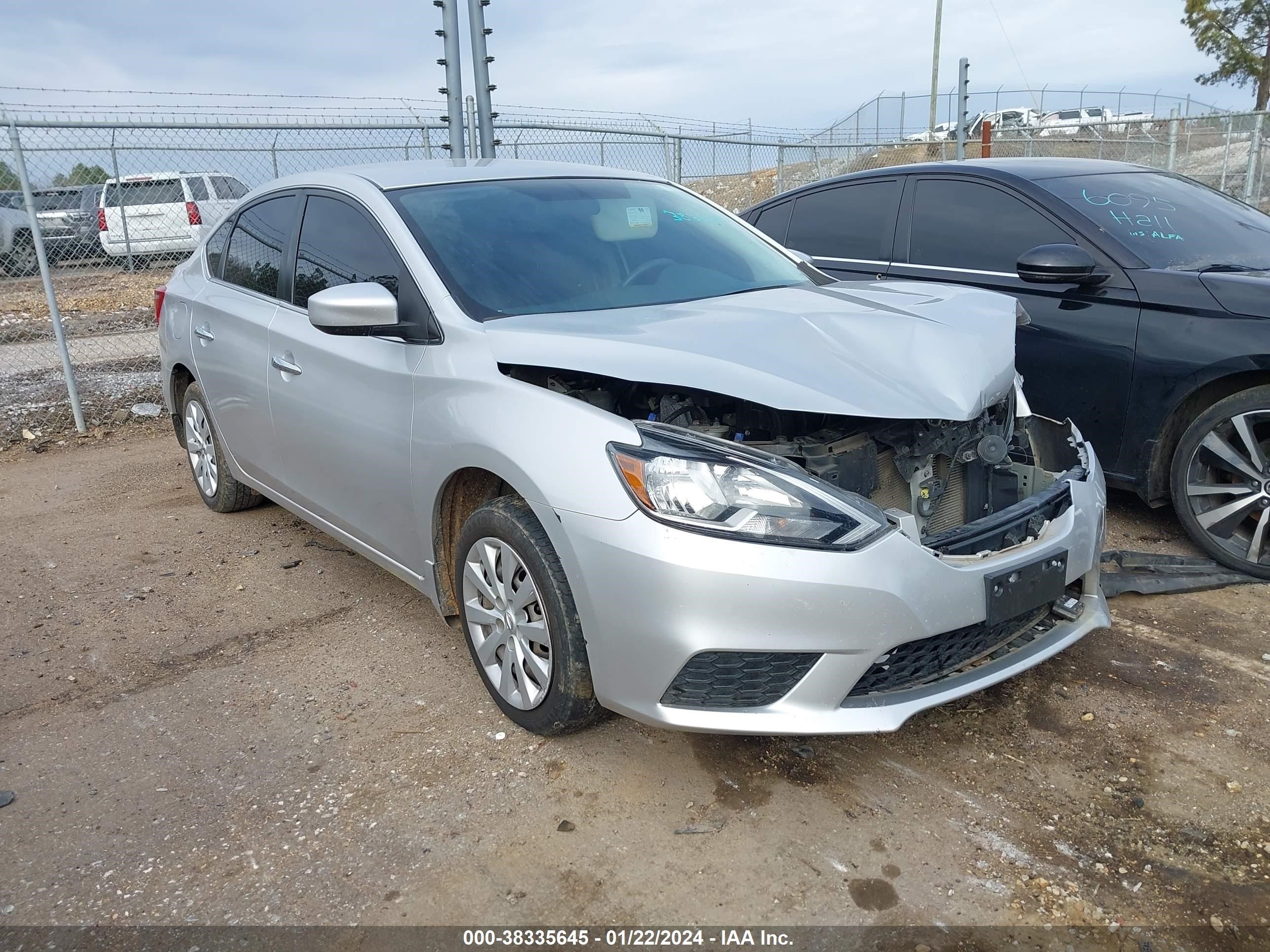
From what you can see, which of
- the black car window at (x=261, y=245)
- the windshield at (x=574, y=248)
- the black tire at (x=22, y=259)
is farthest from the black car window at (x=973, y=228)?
the black tire at (x=22, y=259)

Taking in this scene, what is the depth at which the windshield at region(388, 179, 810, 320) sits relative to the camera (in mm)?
3119

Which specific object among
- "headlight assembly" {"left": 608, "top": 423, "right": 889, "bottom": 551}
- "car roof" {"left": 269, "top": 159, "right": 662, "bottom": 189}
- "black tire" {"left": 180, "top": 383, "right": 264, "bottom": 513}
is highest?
"car roof" {"left": 269, "top": 159, "right": 662, "bottom": 189}

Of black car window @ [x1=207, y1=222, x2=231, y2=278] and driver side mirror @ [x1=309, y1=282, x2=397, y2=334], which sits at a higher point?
black car window @ [x1=207, y1=222, x2=231, y2=278]

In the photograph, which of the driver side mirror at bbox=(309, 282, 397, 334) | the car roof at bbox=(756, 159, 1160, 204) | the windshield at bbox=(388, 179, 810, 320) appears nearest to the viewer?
the driver side mirror at bbox=(309, 282, 397, 334)

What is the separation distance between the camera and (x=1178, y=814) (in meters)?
2.46

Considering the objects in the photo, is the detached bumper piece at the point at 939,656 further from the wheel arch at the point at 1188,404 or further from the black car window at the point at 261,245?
the black car window at the point at 261,245

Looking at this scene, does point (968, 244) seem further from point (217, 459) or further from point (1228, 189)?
point (1228, 189)

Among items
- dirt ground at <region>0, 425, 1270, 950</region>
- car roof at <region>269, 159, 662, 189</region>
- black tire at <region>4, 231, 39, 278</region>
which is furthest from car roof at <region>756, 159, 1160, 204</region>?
black tire at <region>4, 231, 39, 278</region>

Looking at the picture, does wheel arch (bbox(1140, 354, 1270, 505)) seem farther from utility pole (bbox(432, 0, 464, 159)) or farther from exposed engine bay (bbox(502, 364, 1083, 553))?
utility pole (bbox(432, 0, 464, 159))

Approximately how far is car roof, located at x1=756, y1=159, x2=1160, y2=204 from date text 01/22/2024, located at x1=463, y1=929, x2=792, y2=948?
3.80m

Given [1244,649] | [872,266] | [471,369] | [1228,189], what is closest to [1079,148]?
[1228,189]

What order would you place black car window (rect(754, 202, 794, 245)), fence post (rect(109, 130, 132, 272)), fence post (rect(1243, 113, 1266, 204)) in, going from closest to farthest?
black car window (rect(754, 202, 794, 245)) < fence post (rect(109, 130, 132, 272)) < fence post (rect(1243, 113, 1266, 204))

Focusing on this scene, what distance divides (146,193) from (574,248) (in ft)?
26.1

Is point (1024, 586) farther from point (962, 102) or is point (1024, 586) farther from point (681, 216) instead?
point (962, 102)
